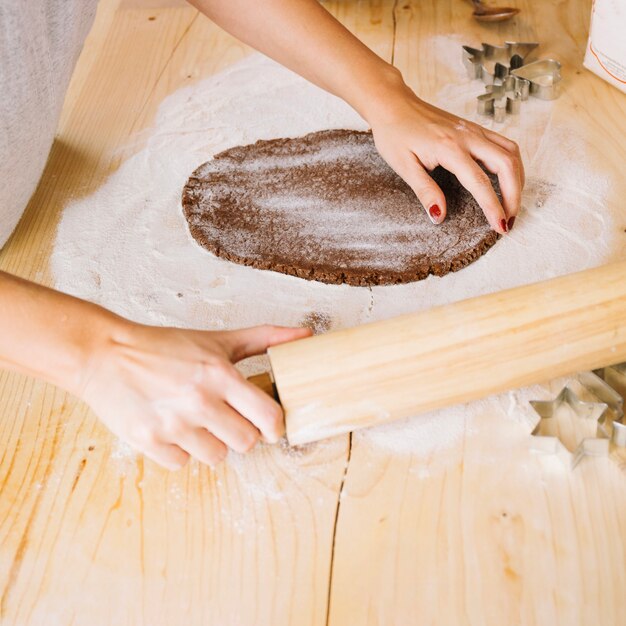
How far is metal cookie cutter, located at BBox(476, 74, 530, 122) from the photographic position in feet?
4.54

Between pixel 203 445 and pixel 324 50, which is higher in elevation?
pixel 324 50

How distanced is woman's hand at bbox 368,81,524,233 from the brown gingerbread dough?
0.14 feet

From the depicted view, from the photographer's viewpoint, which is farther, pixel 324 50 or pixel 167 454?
pixel 324 50

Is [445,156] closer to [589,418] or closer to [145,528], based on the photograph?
[589,418]

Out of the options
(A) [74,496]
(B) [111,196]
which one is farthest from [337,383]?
(B) [111,196]

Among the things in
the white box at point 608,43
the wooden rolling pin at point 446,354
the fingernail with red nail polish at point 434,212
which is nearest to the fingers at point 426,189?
the fingernail with red nail polish at point 434,212

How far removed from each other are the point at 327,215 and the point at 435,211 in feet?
0.56

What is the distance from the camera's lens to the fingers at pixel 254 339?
85 cm

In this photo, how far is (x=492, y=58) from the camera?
1546 mm

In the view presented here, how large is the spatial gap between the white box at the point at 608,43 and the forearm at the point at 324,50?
1.39 ft

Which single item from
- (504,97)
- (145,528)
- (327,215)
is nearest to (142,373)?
(145,528)

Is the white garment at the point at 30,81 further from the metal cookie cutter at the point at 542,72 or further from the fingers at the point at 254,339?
the metal cookie cutter at the point at 542,72

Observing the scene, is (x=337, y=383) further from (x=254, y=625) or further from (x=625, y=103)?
(x=625, y=103)

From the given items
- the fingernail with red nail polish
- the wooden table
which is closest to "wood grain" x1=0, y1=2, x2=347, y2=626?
the wooden table
